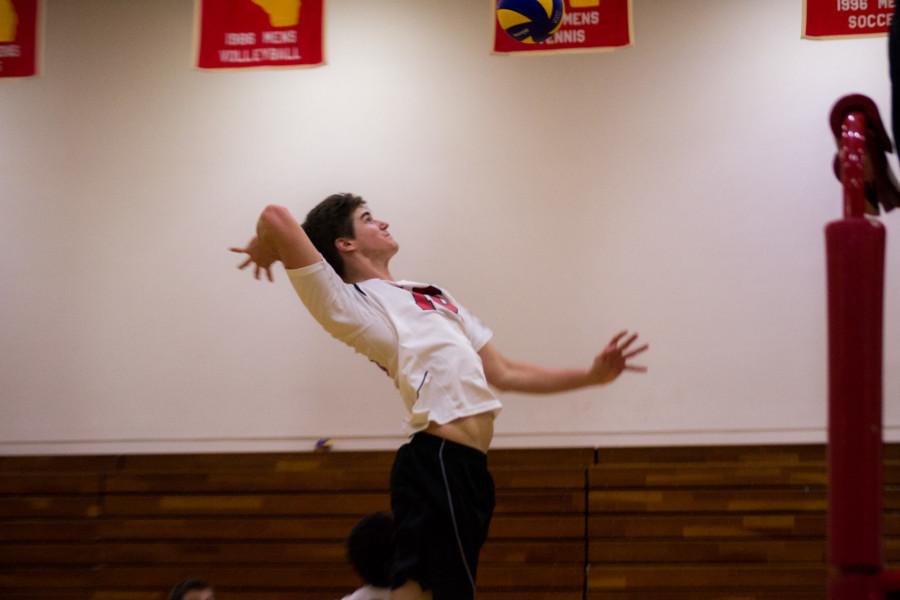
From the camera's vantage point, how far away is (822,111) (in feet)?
16.8

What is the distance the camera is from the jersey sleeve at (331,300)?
2744 mm

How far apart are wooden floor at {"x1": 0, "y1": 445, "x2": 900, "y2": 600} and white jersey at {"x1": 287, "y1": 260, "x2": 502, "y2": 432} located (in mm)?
2151

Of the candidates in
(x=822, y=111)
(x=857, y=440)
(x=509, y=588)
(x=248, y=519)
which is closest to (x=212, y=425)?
(x=248, y=519)

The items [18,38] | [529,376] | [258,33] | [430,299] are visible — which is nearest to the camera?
[430,299]

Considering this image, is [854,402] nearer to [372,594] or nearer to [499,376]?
[499,376]

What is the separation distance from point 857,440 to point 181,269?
4.77 metres

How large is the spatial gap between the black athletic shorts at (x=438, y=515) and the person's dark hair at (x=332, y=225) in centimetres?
78

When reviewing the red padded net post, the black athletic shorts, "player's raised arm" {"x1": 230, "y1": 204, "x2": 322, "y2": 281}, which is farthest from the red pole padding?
"player's raised arm" {"x1": 230, "y1": 204, "x2": 322, "y2": 281}

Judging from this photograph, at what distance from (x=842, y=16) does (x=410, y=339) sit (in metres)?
2.57

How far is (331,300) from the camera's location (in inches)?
111

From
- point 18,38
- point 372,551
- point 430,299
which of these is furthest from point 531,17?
point 18,38

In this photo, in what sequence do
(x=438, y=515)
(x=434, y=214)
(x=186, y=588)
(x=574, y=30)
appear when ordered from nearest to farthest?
(x=438, y=515), (x=186, y=588), (x=574, y=30), (x=434, y=214)

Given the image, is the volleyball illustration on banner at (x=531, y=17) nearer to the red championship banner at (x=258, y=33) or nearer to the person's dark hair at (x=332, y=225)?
the red championship banner at (x=258, y=33)

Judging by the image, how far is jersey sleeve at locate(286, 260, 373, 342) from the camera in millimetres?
2744
